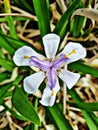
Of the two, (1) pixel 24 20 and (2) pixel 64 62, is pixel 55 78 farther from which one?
(1) pixel 24 20

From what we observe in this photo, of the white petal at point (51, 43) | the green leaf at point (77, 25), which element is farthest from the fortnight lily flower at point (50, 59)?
the green leaf at point (77, 25)

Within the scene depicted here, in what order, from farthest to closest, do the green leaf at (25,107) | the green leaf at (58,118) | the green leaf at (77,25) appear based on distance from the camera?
the green leaf at (77,25) < the green leaf at (58,118) < the green leaf at (25,107)

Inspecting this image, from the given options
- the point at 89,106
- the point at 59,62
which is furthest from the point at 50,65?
the point at 89,106

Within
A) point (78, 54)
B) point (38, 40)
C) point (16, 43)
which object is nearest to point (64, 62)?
point (78, 54)

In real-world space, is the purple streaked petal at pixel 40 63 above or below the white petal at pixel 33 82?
above

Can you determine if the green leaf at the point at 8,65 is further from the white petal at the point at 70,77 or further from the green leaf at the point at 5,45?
the white petal at the point at 70,77
